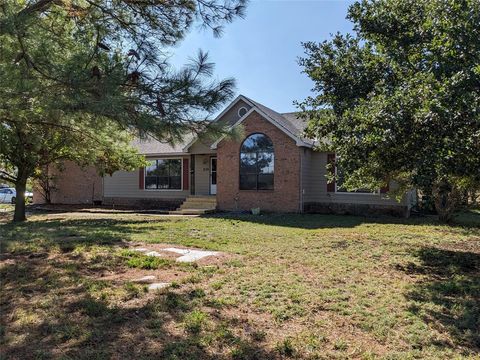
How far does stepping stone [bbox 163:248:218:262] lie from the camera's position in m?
6.80

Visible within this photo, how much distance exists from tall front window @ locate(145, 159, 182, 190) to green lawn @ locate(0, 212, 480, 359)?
40.4ft

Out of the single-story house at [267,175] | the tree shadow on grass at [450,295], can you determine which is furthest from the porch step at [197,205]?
the tree shadow on grass at [450,295]

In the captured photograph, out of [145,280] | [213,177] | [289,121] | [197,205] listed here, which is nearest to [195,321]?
[145,280]

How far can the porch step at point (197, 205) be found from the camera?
57.6 ft

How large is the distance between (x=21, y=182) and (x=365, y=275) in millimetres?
12261

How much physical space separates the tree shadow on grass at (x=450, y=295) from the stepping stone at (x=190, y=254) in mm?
3385

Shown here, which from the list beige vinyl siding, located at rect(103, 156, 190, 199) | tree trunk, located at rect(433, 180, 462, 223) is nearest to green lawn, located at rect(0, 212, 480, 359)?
tree trunk, located at rect(433, 180, 462, 223)

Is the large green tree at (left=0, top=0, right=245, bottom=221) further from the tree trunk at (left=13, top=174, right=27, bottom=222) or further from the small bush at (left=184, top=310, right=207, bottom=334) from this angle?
the tree trunk at (left=13, top=174, right=27, bottom=222)

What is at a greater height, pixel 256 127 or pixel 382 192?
pixel 256 127

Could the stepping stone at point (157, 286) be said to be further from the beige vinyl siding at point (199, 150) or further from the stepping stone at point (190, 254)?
the beige vinyl siding at point (199, 150)

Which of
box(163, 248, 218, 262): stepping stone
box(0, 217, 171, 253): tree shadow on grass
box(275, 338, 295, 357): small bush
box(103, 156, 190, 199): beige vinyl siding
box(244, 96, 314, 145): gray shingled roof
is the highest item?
box(244, 96, 314, 145): gray shingled roof

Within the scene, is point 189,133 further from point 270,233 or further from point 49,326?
point 270,233

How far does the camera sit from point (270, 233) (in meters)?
10.6

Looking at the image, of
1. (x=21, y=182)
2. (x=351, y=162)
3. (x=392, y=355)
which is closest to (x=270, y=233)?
(x=351, y=162)
